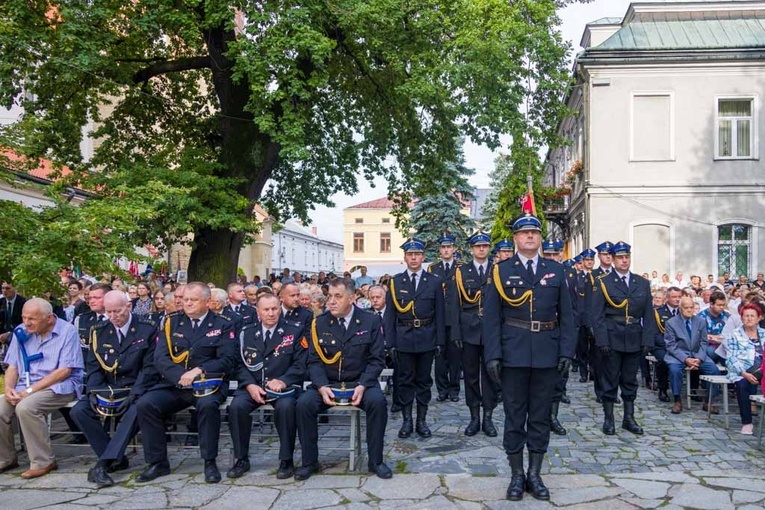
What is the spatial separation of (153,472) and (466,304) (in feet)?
13.2

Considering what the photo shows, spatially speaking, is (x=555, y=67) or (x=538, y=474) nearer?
(x=538, y=474)

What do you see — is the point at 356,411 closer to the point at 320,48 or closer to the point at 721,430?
the point at 721,430

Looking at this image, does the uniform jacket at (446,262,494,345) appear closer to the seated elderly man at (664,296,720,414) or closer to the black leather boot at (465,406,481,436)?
the black leather boot at (465,406,481,436)

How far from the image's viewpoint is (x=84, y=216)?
795 centimetres

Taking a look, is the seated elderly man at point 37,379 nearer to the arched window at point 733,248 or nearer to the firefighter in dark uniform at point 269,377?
the firefighter in dark uniform at point 269,377

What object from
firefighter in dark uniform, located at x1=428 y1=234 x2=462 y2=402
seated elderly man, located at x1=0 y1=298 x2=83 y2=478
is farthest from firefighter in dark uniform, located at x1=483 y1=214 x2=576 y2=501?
seated elderly man, located at x1=0 y1=298 x2=83 y2=478

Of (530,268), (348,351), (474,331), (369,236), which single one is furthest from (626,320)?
(369,236)

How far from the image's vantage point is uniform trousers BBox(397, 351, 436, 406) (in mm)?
8055

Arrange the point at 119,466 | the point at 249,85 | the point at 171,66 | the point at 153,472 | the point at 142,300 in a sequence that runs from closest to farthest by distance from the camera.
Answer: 1. the point at 153,472
2. the point at 119,466
3. the point at 142,300
4. the point at 249,85
5. the point at 171,66

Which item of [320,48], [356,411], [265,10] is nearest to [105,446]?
[356,411]

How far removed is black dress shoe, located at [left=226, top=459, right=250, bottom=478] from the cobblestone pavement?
0.07 m

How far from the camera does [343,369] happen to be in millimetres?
6801

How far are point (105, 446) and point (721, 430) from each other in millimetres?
6677

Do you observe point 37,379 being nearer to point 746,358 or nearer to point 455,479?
point 455,479
